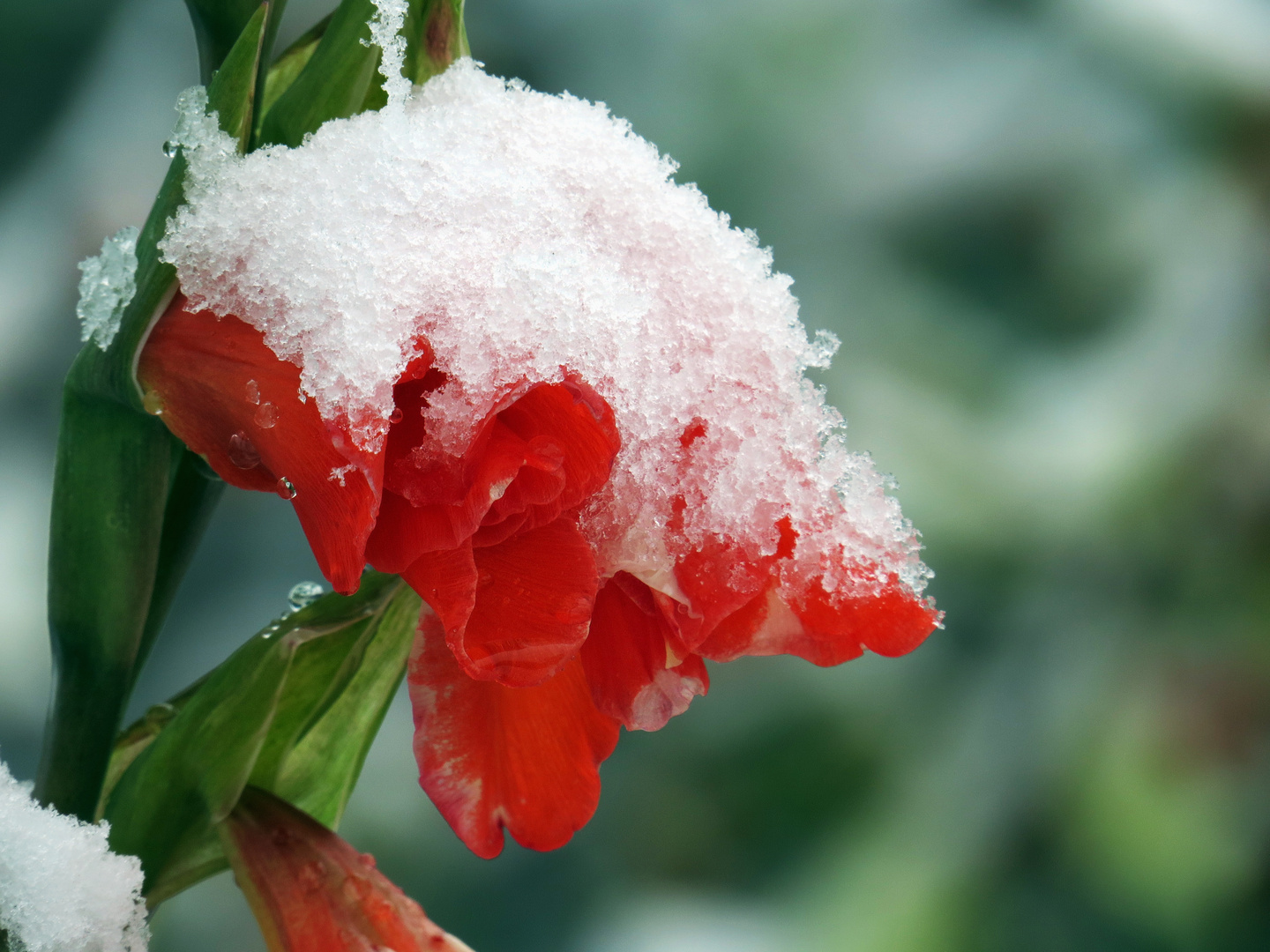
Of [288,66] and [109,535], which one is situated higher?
[288,66]

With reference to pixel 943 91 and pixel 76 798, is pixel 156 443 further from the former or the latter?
pixel 943 91

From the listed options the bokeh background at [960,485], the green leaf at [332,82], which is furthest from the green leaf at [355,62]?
the bokeh background at [960,485]

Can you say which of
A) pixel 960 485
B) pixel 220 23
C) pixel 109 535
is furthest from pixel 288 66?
pixel 960 485

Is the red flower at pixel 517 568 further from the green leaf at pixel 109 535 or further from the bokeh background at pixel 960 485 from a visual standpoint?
the bokeh background at pixel 960 485

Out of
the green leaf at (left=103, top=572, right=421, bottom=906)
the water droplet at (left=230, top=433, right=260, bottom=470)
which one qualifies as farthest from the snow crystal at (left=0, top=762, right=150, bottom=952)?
the water droplet at (left=230, top=433, right=260, bottom=470)

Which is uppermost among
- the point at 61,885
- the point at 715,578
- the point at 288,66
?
the point at 288,66

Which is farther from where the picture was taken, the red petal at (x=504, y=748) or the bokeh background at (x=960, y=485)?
the bokeh background at (x=960, y=485)

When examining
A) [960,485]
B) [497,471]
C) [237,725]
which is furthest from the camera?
[960,485]

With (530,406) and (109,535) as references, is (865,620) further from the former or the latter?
(109,535)

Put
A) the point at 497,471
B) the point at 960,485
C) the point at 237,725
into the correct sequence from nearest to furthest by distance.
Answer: the point at 497,471, the point at 237,725, the point at 960,485
